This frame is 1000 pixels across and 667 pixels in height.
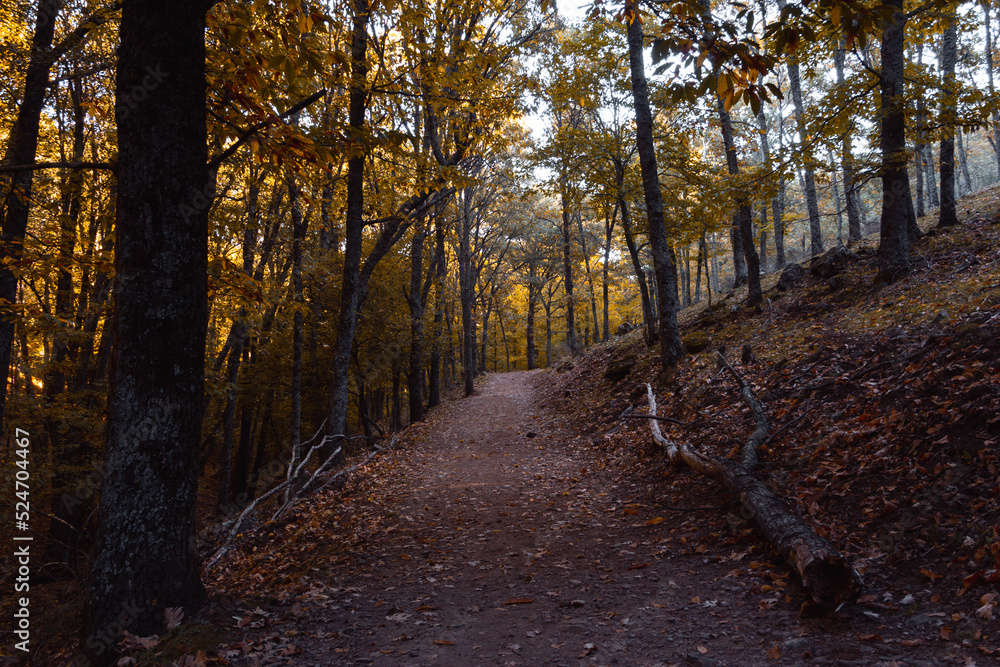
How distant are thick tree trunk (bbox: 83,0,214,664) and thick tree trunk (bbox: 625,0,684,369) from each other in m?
9.51

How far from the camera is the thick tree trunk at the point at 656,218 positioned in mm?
10875

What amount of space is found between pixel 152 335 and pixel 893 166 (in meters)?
12.0

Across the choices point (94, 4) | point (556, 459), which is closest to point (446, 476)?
point (556, 459)

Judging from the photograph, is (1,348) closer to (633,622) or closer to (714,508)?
(633,622)

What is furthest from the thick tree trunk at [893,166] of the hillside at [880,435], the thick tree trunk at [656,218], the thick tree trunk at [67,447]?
the thick tree trunk at [67,447]

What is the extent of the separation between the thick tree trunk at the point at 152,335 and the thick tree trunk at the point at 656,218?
9.51m

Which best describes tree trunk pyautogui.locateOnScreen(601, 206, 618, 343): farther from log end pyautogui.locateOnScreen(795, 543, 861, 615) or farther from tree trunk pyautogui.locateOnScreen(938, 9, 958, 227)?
log end pyautogui.locateOnScreen(795, 543, 861, 615)

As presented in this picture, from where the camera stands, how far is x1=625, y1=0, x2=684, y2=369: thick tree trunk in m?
10.9

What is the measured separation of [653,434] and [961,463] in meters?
4.22

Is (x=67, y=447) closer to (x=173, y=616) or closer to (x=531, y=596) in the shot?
(x=173, y=616)

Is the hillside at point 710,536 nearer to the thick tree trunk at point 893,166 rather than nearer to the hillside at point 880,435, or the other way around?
the hillside at point 880,435

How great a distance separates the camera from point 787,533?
3.93 m

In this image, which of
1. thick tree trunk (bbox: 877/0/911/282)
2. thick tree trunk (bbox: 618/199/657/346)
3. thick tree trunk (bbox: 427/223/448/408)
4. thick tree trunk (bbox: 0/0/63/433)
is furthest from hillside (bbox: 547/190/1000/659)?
thick tree trunk (bbox: 427/223/448/408)

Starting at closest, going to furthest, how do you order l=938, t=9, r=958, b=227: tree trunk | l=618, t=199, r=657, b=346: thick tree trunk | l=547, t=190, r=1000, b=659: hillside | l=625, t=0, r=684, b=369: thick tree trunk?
l=547, t=190, r=1000, b=659: hillside → l=625, t=0, r=684, b=369: thick tree trunk → l=938, t=9, r=958, b=227: tree trunk → l=618, t=199, r=657, b=346: thick tree trunk
